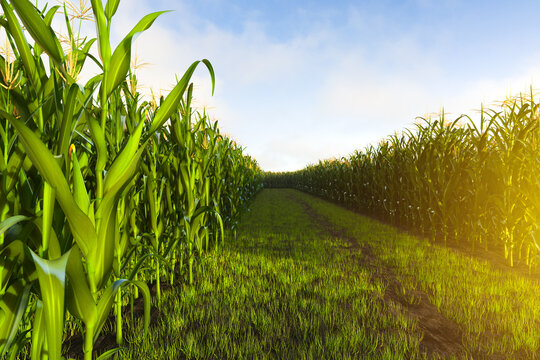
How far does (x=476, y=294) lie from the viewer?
261 centimetres


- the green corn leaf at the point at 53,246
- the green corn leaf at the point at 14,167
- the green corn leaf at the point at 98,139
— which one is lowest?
the green corn leaf at the point at 53,246

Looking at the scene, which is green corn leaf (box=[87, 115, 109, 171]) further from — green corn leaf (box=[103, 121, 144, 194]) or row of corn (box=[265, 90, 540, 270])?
row of corn (box=[265, 90, 540, 270])

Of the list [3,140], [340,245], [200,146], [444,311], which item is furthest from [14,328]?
[340,245]

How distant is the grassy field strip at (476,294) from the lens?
1.88 meters

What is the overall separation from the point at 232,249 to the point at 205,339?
7.90 feet

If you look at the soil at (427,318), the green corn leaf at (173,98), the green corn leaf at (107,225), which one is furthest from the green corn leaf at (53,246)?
the soil at (427,318)

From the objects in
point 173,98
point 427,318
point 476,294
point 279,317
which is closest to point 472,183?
point 476,294

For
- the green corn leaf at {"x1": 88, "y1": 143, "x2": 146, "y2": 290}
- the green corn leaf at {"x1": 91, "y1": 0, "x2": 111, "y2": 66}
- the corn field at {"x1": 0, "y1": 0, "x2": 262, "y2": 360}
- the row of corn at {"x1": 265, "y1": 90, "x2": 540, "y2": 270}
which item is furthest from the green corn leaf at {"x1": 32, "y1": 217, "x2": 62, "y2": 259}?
the row of corn at {"x1": 265, "y1": 90, "x2": 540, "y2": 270}

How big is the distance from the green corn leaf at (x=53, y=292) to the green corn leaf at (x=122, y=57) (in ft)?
2.32

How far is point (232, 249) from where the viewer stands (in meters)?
4.28

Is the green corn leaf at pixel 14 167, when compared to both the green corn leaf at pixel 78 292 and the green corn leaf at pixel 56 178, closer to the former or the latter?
the green corn leaf at pixel 56 178

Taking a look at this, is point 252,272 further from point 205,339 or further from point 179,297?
point 205,339

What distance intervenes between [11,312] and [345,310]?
2.14m

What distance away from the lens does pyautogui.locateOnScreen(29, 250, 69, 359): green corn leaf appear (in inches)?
35.9
